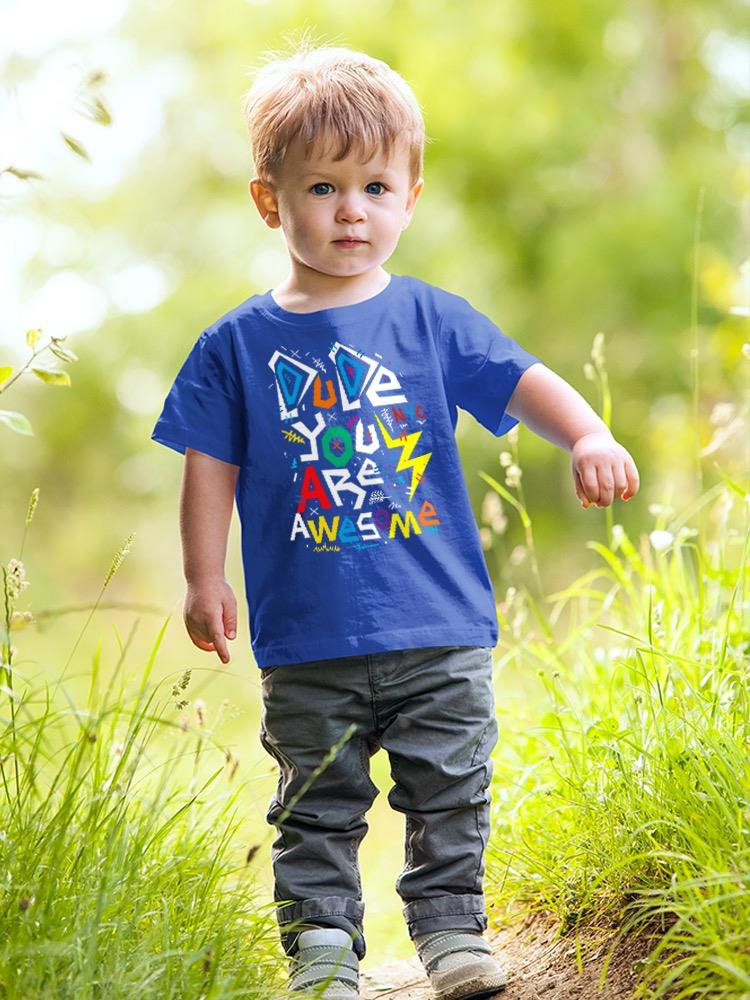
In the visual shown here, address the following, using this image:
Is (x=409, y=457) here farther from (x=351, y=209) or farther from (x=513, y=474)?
(x=513, y=474)

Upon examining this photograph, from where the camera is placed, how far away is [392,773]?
81.9 inches

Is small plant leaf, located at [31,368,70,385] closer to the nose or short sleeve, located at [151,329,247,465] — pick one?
short sleeve, located at [151,329,247,465]

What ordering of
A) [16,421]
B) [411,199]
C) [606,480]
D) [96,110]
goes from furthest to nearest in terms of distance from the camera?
[411,199] < [606,480] < [16,421] < [96,110]

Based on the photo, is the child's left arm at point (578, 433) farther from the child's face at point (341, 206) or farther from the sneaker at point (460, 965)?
the sneaker at point (460, 965)

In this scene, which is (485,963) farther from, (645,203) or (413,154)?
(645,203)

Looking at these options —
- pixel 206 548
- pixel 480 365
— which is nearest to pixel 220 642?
pixel 206 548

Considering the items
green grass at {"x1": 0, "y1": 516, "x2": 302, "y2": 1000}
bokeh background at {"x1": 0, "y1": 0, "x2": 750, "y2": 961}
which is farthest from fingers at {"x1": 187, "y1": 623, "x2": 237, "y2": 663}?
bokeh background at {"x1": 0, "y1": 0, "x2": 750, "y2": 961}

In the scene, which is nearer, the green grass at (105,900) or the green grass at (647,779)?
the green grass at (105,900)

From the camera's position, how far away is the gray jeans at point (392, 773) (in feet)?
6.63

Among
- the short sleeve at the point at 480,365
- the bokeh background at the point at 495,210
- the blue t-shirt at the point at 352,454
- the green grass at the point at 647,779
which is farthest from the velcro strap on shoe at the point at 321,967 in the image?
the bokeh background at the point at 495,210

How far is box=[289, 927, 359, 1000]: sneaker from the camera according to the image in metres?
1.92

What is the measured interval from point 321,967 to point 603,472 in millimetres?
883

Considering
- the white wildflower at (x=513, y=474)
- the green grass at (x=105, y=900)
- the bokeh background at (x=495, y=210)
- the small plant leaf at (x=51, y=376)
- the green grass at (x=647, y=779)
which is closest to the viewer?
the green grass at (x=105, y=900)

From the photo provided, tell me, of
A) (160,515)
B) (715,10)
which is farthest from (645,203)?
(160,515)
